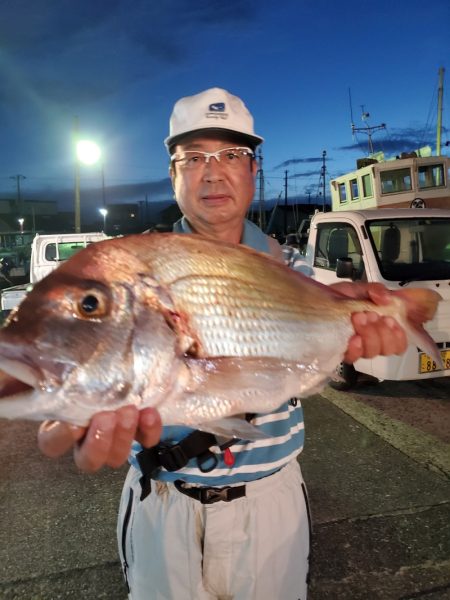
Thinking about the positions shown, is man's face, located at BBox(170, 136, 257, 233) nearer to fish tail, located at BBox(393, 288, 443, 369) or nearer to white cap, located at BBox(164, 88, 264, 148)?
white cap, located at BBox(164, 88, 264, 148)

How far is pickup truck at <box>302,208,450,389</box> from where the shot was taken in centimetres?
572

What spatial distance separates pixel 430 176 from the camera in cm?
1110

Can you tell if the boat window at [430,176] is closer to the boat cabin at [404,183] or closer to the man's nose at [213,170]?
the boat cabin at [404,183]

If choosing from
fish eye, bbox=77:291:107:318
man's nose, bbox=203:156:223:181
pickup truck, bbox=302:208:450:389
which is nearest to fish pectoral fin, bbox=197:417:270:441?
fish eye, bbox=77:291:107:318

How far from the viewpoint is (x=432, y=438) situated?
504 cm

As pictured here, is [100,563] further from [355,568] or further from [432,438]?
[432,438]

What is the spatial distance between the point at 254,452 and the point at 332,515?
2.21 meters

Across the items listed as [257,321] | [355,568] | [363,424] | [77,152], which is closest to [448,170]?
[363,424]

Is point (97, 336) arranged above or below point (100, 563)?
above

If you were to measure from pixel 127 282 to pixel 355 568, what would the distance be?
2761 mm

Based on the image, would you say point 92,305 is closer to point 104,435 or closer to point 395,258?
point 104,435

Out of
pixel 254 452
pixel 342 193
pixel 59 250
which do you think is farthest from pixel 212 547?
pixel 59 250

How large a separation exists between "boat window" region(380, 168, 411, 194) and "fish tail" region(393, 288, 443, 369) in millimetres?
9580

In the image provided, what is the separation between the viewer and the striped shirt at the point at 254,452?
1880mm
